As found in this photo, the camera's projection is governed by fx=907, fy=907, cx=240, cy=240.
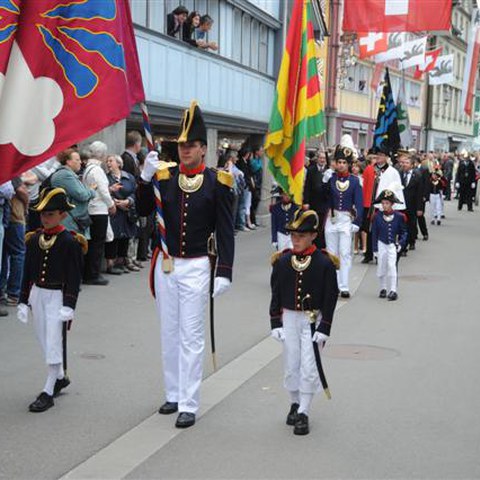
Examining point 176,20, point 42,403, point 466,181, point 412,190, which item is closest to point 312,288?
point 42,403

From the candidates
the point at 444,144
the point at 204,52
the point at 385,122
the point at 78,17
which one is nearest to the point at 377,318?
the point at 78,17

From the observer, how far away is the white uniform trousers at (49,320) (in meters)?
6.73

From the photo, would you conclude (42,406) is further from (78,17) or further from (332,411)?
(78,17)

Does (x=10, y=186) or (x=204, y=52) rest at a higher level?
(x=204, y=52)

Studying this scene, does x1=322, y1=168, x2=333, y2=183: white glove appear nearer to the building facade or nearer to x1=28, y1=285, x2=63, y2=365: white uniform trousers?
x1=28, y1=285, x2=63, y2=365: white uniform trousers

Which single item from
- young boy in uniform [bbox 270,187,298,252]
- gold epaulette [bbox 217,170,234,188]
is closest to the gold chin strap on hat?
gold epaulette [bbox 217,170,234,188]

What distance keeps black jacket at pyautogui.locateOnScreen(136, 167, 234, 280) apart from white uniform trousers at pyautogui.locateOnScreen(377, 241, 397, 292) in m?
6.23

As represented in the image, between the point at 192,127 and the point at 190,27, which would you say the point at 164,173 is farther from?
the point at 190,27

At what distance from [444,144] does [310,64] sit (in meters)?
56.2

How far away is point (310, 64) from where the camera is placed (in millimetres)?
10953

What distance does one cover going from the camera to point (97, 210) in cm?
1236

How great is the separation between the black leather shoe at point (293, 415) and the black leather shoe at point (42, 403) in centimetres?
177

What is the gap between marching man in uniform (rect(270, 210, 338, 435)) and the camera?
633cm

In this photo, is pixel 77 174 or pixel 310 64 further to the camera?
pixel 77 174
